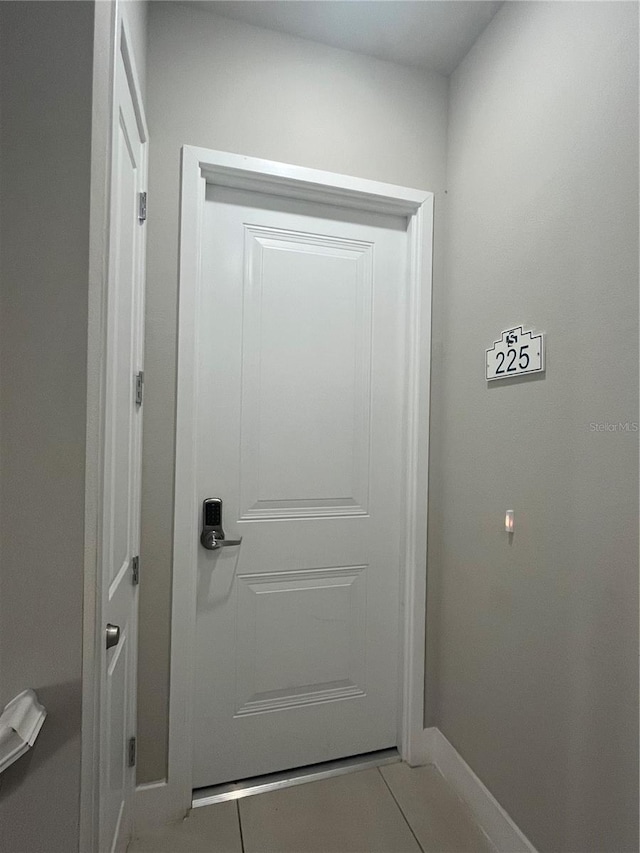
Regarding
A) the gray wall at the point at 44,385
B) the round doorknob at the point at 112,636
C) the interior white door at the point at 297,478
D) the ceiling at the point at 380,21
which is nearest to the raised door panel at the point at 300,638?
the interior white door at the point at 297,478

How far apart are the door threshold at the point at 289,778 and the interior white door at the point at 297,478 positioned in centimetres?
3

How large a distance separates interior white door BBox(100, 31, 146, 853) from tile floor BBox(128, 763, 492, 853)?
23 cm

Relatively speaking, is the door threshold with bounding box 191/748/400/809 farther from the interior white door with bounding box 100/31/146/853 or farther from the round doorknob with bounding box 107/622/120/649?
the round doorknob with bounding box 107/622/120/649

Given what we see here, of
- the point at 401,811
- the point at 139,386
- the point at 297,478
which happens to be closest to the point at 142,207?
the point at 139,386

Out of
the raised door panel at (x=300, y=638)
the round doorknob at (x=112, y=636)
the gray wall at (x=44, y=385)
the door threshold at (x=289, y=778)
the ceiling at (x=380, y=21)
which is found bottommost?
the door threshold at (x=289, y=778)

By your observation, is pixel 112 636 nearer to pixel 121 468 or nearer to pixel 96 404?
pixel 121 468

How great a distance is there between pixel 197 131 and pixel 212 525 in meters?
1.31

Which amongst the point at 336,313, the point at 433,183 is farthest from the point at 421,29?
the point at 336,313

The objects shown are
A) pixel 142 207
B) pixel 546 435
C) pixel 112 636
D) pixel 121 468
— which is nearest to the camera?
pixel 112 636

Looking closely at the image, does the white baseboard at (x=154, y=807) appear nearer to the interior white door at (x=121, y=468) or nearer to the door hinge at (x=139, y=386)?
the interior white door at (x=121, y=468)

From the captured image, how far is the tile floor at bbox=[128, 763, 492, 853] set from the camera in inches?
51.8

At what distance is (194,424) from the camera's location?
144 cm

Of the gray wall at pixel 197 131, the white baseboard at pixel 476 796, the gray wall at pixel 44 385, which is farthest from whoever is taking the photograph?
the gray wall at pixel 197 131

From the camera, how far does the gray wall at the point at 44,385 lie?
65 centimetres
